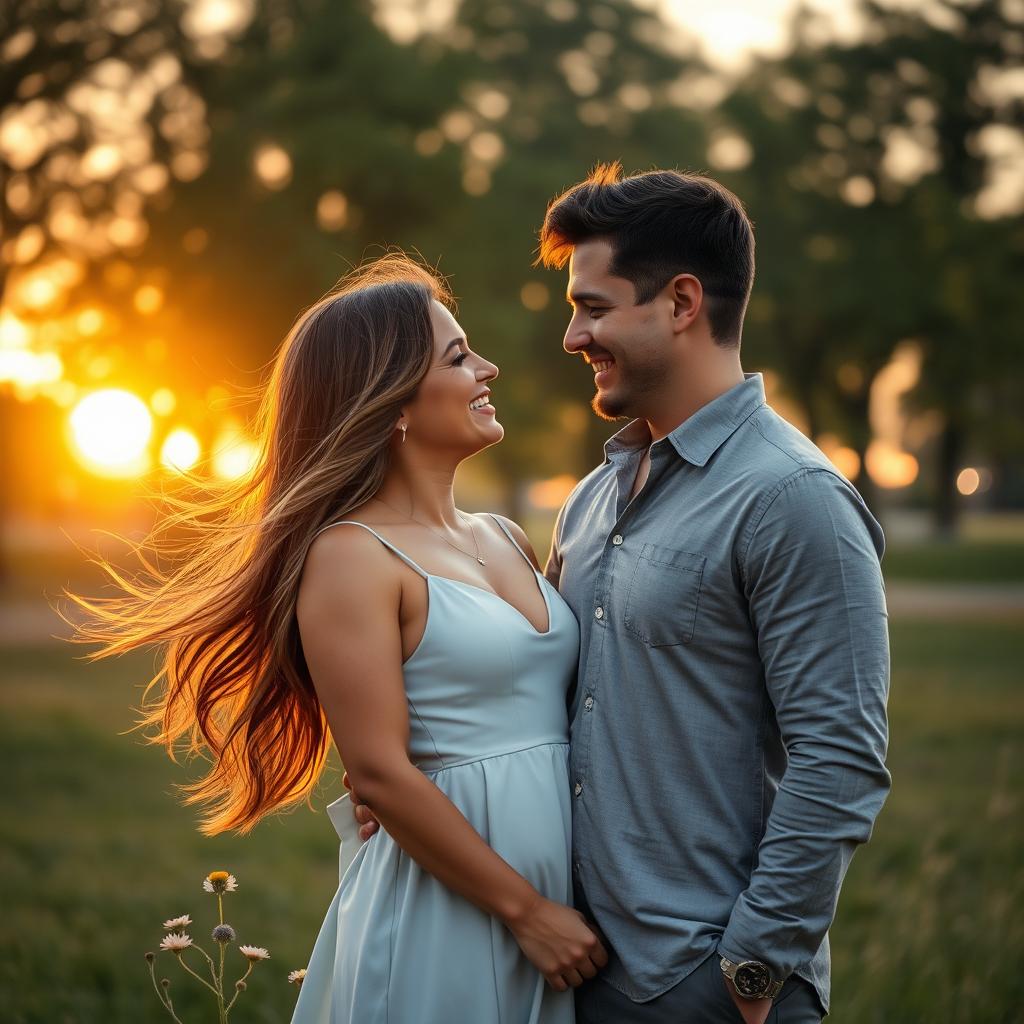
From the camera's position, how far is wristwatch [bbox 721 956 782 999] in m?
2.59

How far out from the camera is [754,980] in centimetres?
259

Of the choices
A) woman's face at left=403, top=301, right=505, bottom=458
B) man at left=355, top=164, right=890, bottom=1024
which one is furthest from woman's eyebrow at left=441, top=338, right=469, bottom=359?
man at left=355, top=164, right=890, bottom=1024

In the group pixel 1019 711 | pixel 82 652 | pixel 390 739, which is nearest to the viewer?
pixel 390 739

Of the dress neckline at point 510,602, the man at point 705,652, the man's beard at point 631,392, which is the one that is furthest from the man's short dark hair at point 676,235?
the dress neckline at point 510,602

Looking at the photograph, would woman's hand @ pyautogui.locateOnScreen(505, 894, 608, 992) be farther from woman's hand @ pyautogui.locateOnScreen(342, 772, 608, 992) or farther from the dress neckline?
the dress neckline

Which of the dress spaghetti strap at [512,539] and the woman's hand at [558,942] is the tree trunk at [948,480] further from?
the woman's hand at [558,942]

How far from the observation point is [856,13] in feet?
108

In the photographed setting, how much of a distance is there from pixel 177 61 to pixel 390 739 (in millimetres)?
24958

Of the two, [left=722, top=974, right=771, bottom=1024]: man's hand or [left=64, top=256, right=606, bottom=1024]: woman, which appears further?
[left=64, top=256, right=606, bottom=1024]: woman

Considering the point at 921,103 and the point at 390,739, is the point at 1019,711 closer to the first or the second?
the point at 390,739

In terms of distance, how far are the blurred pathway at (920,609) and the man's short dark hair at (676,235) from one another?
14906 millimetres

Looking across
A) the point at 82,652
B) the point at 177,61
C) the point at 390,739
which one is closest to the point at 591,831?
the point at 390,739

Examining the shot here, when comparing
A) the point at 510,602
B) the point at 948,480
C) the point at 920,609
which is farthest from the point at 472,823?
the point at 948,480

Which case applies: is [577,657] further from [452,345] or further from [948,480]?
[948,480]
